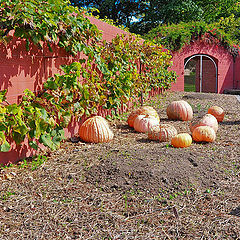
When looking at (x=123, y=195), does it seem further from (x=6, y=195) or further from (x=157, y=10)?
(x=157, y=10)

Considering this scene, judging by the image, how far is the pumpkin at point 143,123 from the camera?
567 centimetres

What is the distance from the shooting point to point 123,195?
3.04 m

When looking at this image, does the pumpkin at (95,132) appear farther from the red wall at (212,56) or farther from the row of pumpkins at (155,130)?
the red wall at (212,56)

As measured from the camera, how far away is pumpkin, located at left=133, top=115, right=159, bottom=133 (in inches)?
223

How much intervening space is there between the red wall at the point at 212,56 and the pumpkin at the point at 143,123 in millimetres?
8400

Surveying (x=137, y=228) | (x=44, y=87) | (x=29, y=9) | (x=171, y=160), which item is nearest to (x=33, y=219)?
(x=137, y=228)

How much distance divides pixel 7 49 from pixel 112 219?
95.6 inches

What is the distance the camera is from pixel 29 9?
11.7 ft

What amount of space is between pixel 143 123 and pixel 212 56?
10.6m

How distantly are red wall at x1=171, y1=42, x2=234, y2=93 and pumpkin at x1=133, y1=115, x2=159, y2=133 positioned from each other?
8400mm

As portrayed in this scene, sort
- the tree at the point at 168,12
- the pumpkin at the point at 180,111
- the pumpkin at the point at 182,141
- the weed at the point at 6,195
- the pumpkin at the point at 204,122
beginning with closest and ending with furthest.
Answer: the weed at the point at 6,195 → the pumpkin at the point at 182,141 → the pumpkin at the point at 204,122 → the pumpkin at the point at 180,111 → the tree at the point at 168,12

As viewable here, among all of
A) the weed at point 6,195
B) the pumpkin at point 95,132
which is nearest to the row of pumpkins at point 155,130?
the pumpkin at point 95,132

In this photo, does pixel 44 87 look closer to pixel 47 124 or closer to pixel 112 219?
pixel 47 124

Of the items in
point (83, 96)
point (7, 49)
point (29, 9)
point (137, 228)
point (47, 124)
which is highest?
point (29, 9)
